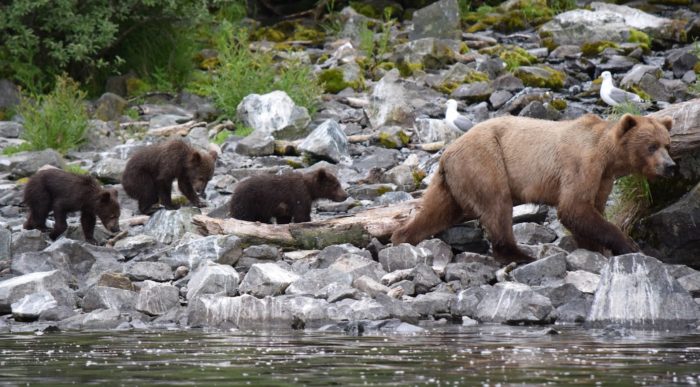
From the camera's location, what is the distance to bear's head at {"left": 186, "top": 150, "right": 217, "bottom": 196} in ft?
42.2

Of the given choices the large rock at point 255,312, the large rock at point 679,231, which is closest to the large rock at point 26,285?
the large rock at point 255,312

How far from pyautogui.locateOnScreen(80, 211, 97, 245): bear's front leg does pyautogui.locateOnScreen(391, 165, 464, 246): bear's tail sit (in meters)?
3.54

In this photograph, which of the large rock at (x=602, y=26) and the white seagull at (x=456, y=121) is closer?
the white seagull at (x=456, y=121)

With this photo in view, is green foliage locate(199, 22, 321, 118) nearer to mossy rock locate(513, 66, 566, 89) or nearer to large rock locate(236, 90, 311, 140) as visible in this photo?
large rock locate(236, 90, 311, 140)

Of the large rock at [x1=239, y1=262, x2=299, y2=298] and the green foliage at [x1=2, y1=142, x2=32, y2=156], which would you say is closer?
the large rock at [x1=239, y1=262, x2=299, y2=298]

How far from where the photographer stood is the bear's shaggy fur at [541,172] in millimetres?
9359

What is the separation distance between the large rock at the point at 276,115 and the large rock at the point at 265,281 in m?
6.74

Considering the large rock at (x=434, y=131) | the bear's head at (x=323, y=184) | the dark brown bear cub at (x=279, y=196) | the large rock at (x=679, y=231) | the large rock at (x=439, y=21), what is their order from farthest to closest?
the large rock at (x=439, y=21) < the large rock at (x=434, y=131) < the bear's head at (x=323, y=184) < the dark brown bear cub at (x=279, y=196) < the large rock at (x=679, y=231)

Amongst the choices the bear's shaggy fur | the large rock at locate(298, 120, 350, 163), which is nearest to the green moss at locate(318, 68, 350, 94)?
the large rock at locate(298, 120, 350, 163)

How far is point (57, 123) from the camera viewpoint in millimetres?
15922

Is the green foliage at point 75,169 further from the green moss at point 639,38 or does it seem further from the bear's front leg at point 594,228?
the green moss at point 639,38

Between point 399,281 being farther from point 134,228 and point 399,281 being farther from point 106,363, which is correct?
point 134,228

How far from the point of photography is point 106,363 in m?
6.65

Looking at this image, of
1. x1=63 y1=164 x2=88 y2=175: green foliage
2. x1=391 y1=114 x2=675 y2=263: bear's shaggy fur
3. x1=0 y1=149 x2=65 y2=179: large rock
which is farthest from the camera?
x1=0 y1=149 x2=65 y2=179: large rock
